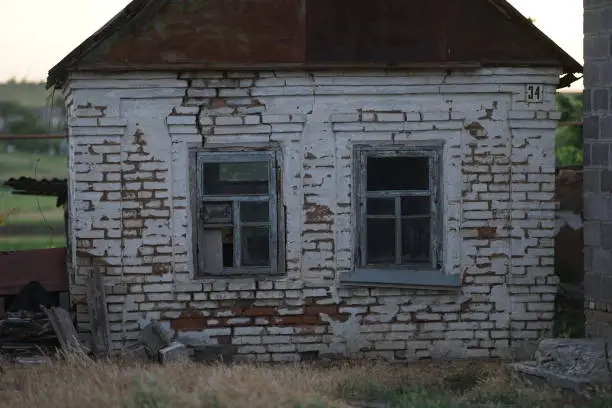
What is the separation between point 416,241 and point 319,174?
1281 mm

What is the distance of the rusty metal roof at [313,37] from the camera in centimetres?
1215

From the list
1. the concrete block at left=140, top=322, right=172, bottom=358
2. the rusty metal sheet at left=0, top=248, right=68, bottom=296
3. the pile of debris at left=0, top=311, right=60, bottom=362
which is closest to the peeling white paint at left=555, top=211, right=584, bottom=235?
the concrete block at left=140, top=322, right=172, bottom=358

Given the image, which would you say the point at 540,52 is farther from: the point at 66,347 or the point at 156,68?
the point at 66,347

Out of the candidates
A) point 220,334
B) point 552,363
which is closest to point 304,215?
point 220,334

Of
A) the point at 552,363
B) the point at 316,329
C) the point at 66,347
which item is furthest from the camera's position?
the point at 316,329

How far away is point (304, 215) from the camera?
40.8ft

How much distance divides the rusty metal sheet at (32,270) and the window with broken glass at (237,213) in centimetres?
203

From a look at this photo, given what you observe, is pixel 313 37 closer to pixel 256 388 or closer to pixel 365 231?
pixel 365 231

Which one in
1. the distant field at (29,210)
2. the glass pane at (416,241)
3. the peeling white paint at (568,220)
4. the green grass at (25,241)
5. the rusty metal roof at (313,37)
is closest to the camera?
the rusty metal roof at (313,37)

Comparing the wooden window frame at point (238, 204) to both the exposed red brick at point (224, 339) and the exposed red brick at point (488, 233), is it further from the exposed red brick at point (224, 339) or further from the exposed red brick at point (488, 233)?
the exposed red brick at point (488, 233)

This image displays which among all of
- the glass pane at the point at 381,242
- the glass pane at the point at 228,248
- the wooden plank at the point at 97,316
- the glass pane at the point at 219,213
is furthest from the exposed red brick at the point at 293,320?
the wooden plank at the point at 97,316

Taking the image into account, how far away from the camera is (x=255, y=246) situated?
12.5 meters

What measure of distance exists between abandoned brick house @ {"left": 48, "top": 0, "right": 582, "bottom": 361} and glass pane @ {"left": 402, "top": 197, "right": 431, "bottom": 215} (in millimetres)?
17

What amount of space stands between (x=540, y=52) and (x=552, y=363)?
141 inches
